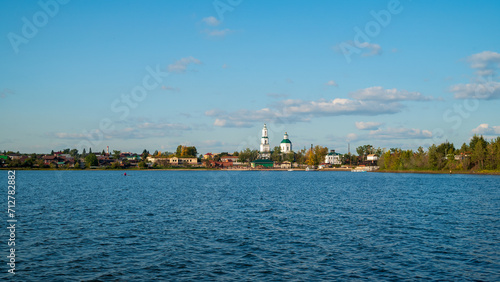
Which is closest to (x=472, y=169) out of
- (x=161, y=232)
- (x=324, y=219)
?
(x=324, y=219)

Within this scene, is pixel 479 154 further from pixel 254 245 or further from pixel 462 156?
pixel 254 245

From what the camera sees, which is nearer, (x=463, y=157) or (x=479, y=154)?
(x=479, y=154)

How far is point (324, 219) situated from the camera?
1485 inches

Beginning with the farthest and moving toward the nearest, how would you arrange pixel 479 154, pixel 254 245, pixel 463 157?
pixel 463 157 → pixel 479 154 → pixel 254 245

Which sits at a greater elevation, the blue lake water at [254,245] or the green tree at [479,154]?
the green tree at [479,154]

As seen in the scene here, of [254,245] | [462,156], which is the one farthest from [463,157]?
[254,245]

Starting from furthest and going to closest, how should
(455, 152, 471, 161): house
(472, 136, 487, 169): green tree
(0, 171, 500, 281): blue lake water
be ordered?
(455, 152, 471, 161): house < (472, 136, 487, 169): green tree < (0, 171, 500, 281): blue lake water

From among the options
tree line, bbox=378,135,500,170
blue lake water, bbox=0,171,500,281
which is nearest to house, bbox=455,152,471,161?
tree line, bbox=378,135,500,170

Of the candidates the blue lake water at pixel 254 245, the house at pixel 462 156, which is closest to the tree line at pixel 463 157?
the house at pixel 462 156

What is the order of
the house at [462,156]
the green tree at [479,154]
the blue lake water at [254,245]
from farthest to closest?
the house at [462,156], the green tree at [479,154], the blue lake water at [254,245]

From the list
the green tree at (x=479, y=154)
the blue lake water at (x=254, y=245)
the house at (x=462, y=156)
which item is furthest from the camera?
the house at (x=462, y=156)

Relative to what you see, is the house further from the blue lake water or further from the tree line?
the blue lake water

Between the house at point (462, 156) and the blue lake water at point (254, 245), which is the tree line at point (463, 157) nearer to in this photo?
the house at point (462, 156)

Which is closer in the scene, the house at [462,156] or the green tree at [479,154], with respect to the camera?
the green tree at [479,154]
